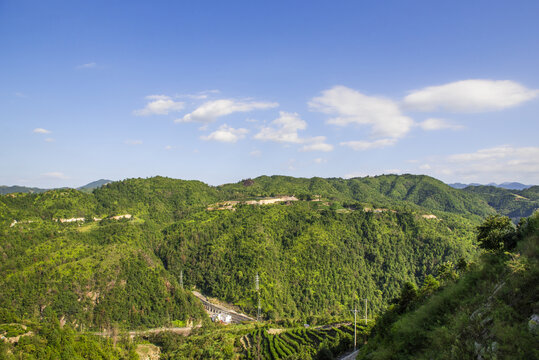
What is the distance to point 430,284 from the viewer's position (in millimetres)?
25984

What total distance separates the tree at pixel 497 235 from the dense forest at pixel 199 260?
45535 millimetres

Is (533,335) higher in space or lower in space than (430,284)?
higher

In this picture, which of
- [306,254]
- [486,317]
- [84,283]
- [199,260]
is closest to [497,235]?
[486,317]

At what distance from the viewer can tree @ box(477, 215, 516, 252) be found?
54.9 feet

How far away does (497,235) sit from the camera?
1741 centimetres

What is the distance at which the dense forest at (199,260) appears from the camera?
79938 mm

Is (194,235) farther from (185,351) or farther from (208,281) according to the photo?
(185,351)

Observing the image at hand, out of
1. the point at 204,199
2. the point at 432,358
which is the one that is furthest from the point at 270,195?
the point at 432,358

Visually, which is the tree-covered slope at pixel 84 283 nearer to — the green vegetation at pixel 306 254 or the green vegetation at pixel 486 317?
the green vegetation at pixel 306 254

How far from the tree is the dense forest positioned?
45.5 m

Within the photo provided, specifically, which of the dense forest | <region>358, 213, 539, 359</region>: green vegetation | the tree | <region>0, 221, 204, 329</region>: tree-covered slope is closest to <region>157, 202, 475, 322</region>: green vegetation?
the dense forest

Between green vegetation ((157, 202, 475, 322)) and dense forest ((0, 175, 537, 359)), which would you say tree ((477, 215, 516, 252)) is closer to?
dense forest ((0, 175, 537, 359))

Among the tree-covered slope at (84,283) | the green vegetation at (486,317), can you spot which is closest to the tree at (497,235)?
the green vegetation at (486,317)

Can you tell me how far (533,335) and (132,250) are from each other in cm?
11089
